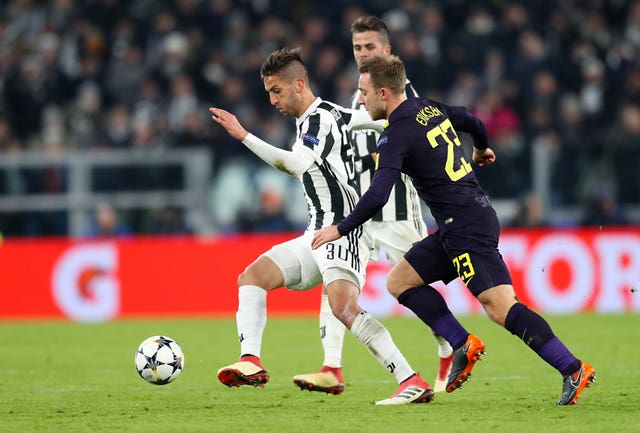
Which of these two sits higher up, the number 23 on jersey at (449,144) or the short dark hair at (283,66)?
the short dark hair at (283,66)

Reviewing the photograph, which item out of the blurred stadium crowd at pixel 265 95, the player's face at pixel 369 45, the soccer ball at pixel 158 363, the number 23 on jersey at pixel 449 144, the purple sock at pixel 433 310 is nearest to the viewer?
the number 23 on jersey at pixel 449 144

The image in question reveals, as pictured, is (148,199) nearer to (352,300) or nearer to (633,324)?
(633,324)

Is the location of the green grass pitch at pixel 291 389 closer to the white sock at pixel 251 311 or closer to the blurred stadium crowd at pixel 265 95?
the white sock at pixel 251 311

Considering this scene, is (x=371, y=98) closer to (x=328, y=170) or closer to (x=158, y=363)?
(x=328, y=170)

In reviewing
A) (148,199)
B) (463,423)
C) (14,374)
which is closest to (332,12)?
(148,199)

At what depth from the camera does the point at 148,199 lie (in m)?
17.1

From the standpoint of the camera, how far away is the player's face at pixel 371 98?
7.04 metres

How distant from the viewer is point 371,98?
23.1 ft

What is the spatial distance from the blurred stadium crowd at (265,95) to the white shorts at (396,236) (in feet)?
23.6

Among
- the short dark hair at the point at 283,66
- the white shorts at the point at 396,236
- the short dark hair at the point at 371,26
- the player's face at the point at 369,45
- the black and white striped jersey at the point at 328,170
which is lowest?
the white shorts at the point at 396,236

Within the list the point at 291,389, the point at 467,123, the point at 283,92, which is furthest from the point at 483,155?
the point at 291,389

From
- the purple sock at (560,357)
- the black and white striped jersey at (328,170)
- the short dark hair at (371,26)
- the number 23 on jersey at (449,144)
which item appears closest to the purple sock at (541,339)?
the purple sock at (560,357)

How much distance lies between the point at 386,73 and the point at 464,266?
122 cm

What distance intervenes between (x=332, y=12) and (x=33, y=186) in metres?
5.40
